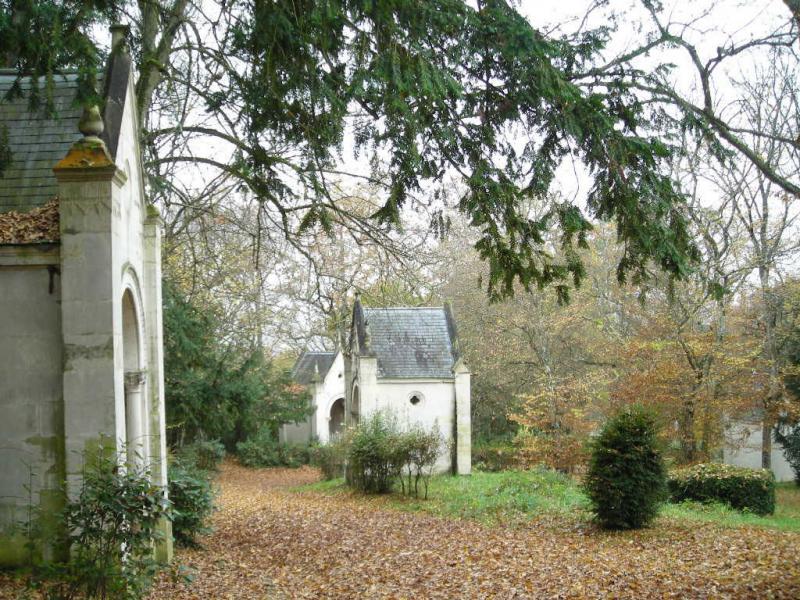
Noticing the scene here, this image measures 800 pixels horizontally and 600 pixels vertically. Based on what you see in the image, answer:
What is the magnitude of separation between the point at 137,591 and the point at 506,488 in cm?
1365

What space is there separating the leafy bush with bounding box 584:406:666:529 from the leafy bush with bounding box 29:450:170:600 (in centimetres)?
859

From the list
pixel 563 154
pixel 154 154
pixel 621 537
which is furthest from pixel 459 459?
pixel 563 154

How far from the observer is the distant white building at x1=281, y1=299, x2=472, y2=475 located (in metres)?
25.9

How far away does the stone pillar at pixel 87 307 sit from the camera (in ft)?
23.6

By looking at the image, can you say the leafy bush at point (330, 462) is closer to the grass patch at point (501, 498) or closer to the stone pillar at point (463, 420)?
the grass patch at point (501, 498)

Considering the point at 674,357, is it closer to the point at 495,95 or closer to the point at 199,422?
the point at 199,422

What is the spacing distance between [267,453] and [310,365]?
268 inches

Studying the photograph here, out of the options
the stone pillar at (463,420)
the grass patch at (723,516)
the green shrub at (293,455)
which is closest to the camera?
the grass patch at (723,516)

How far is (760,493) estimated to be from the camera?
15.9 m

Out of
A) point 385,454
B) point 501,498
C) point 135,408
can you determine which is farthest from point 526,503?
point 135,408

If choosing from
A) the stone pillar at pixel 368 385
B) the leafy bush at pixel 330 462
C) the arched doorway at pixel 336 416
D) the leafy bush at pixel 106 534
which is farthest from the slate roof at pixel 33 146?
the arched doorway at pixel 336 416

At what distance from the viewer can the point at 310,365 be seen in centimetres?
3925

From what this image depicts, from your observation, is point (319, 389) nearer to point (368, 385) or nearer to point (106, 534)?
point (368, 385)

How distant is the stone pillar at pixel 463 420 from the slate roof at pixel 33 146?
1875cm
